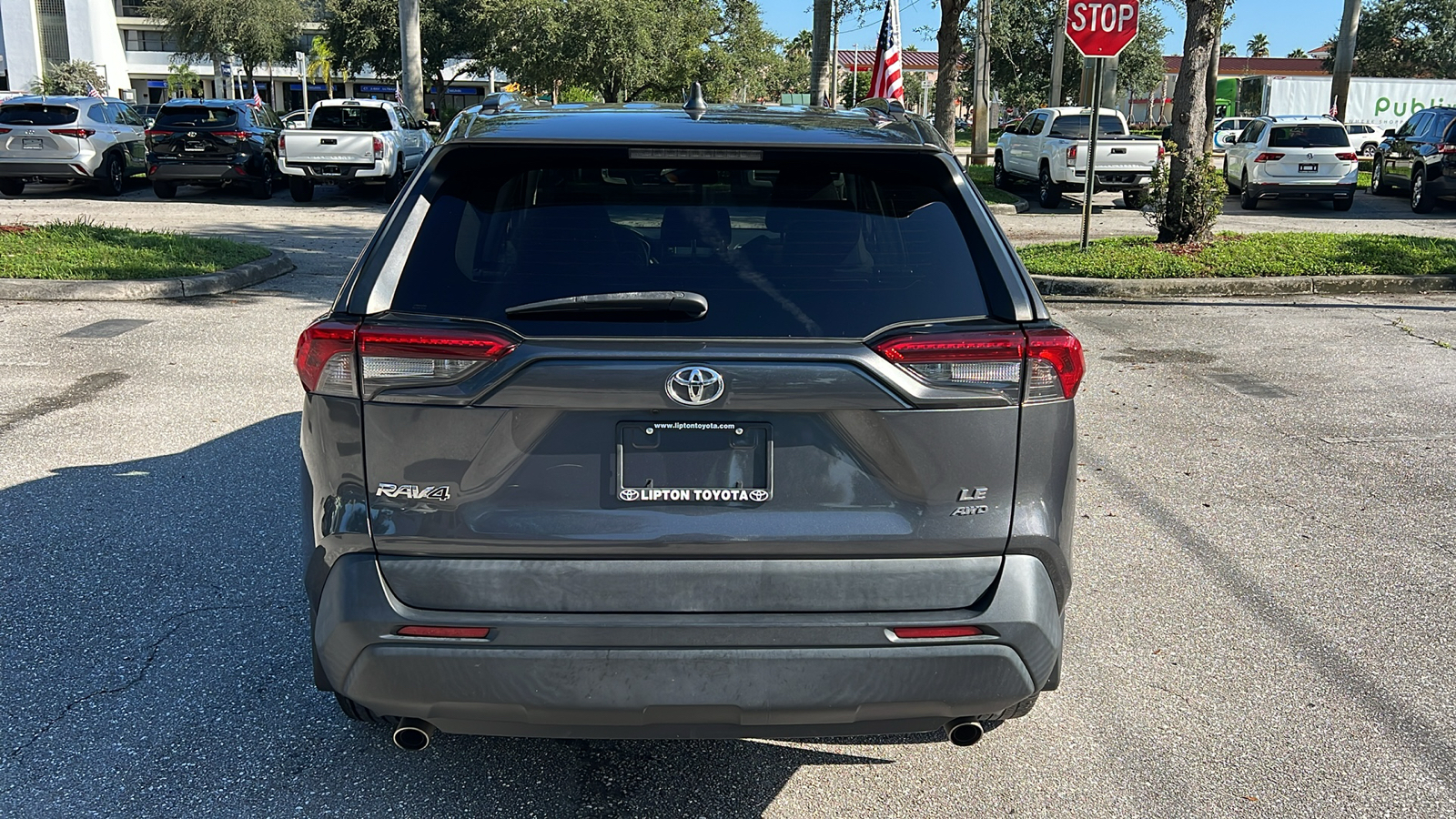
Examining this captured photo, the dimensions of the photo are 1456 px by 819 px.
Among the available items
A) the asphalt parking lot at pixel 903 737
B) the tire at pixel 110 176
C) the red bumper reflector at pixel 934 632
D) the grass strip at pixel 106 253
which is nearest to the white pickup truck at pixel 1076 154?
the asphalt parking lot at pixel 903 737

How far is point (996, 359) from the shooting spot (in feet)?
9.19

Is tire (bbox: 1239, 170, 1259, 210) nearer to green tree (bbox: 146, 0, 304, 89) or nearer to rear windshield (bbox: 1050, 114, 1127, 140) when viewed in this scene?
rear windshield (bbox: 1050, 114, 1127, 140)

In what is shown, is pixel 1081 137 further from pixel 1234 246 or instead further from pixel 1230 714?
pixel 1230 714

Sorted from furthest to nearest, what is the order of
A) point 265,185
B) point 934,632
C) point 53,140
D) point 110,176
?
point 265,185
point 110,176
point 53,140
point 934,632

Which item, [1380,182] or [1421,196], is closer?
[1421,196]

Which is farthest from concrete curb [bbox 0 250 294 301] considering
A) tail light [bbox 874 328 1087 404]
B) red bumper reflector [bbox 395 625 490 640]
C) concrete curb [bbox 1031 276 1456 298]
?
tail light [bbox 874 328 1087 404]

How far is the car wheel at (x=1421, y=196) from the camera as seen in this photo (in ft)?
69.8

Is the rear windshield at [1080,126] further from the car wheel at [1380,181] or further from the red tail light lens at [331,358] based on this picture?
the red tail light lens at [331,358]

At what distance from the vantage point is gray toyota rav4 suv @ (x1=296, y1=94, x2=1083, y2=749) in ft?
8.89

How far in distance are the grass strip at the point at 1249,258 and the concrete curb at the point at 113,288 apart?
8.38 metres

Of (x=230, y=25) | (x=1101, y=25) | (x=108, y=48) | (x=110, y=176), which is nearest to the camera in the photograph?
(x=1101, y=25)

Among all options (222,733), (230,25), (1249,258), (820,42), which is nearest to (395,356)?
(222,733)

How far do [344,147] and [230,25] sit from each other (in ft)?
179

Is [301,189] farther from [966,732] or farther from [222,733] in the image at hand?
[966,732]
